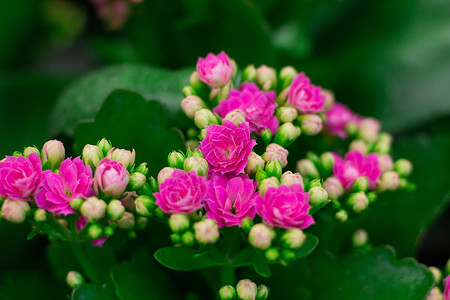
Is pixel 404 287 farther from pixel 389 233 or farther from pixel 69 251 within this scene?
pixel 69 251

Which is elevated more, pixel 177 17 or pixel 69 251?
pixel 177 17

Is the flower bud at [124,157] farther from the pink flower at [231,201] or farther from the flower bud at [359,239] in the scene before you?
the flower bud at [359,239]

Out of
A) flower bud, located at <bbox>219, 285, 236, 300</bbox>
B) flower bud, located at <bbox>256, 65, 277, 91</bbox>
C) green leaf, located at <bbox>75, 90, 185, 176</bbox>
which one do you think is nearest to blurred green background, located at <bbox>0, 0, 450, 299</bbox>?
green leaf, located at <bbox>75, 90, 185, 176</bbox>

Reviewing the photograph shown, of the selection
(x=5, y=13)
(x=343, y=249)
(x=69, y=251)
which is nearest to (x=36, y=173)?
(x=69, y=251)

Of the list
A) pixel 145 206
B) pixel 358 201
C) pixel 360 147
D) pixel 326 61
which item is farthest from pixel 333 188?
pixel 326 61

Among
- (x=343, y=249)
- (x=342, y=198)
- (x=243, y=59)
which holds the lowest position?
(x=343, y=249)

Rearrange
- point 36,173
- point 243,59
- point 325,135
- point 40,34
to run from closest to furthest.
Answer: point 36,173, point 325,135, point 243,59, point 40,34

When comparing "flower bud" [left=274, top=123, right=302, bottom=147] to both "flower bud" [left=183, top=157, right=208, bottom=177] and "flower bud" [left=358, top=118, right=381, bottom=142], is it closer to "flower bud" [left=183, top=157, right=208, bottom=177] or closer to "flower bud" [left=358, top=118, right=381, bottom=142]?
"flower bud" [left=183, top=157, right=208, bottom=177]

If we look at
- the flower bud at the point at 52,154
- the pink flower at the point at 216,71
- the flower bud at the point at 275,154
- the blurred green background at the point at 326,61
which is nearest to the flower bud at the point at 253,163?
the flower bud at the point at 275,154
